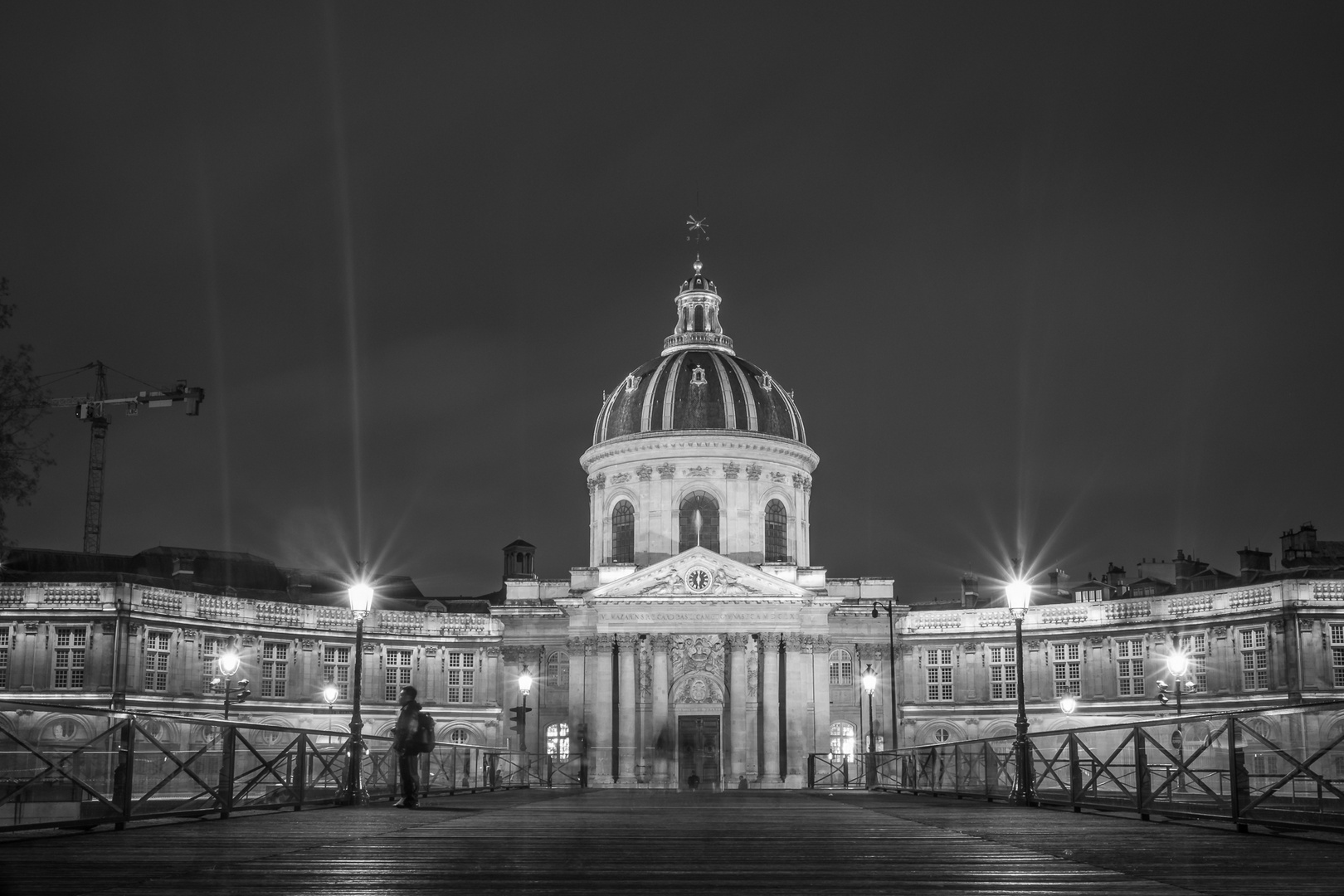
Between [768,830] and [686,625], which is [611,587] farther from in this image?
[768,830]

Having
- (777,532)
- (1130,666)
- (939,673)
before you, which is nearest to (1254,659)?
(1130,666)

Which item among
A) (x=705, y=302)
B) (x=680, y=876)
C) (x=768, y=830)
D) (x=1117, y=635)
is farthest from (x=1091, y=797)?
(x=705, y=302)

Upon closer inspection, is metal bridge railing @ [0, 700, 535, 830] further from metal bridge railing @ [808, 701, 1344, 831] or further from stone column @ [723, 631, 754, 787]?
stone column @ [723, 631, 754, 787]

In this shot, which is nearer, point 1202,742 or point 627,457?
point 1202,742

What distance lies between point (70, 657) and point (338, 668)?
46.9 ft

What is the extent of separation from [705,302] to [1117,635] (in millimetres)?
30393

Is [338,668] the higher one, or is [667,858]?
[338,668]

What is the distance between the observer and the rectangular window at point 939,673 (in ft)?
262

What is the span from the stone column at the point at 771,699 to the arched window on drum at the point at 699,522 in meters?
8.49

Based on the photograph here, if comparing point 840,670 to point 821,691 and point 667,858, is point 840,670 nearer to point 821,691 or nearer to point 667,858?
A: point 821,691

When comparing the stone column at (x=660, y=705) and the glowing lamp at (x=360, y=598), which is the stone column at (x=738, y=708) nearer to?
the stone column at (x=660, y=705)

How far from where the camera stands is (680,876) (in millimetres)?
11016

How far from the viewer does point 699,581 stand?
73.2 metres

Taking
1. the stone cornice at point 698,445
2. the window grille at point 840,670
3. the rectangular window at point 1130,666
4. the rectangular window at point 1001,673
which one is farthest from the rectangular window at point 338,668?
the rectangular window at point 1130,666
